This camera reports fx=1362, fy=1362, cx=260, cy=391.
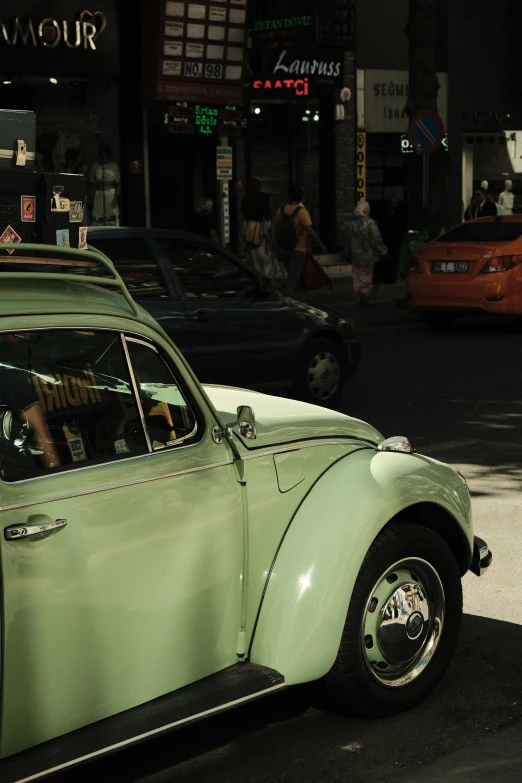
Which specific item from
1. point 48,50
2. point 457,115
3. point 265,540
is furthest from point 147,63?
point 265,540

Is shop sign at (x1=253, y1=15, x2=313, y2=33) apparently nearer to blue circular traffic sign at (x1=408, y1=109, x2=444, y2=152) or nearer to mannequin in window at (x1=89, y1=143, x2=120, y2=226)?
mannequin in window at (x1=89, y1=143, x2=120, y2=226)

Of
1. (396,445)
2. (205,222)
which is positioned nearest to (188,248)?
(396,445)

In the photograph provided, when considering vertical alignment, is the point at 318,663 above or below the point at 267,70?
below

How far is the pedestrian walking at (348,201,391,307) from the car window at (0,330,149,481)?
17.0 metres

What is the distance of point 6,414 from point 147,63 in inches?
793

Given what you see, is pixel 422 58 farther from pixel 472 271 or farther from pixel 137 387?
pixel 137 387

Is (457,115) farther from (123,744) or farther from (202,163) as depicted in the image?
(123,744)

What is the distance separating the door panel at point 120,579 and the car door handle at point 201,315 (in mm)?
6460

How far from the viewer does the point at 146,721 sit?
4.05 meters

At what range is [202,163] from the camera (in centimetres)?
2525

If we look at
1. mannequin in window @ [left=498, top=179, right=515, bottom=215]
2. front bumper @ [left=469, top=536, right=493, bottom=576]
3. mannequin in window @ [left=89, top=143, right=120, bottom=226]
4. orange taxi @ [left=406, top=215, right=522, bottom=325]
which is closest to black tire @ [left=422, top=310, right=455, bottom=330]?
orange taxi @ [left=406, top=215, right=522, bottom=325]

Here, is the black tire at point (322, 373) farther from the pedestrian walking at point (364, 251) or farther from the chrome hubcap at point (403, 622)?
the pedestrian walking at point (364, 251)

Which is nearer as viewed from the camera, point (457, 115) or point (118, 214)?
point (118, 214)

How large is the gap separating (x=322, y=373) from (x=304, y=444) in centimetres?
721
